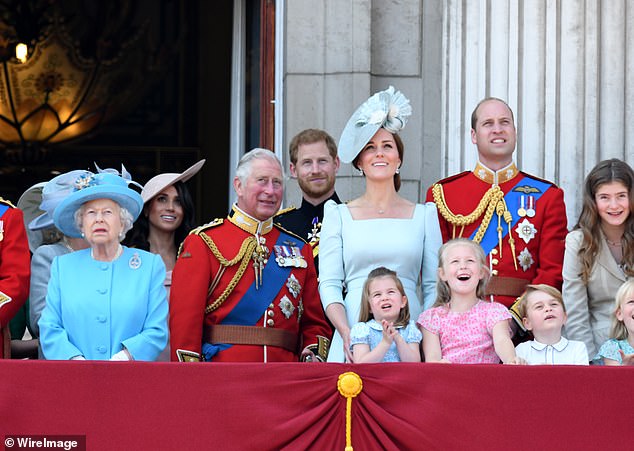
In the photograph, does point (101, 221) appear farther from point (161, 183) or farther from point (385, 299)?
point (385, 299)

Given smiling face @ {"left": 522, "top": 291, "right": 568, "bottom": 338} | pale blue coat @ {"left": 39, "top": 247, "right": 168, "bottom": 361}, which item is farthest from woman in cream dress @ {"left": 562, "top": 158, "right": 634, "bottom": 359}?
pale blue coat @ {"left": 39, "top": 247, "right": 168, "bottom": 361}

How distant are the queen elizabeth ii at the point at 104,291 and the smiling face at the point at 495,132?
153 centimetres

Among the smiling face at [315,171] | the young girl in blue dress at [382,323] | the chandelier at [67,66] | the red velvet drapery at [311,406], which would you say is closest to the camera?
the red velvet drapery at [311,406]

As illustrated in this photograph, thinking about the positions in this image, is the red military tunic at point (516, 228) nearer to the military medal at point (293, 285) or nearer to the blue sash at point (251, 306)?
the military medal at point (293, 285)

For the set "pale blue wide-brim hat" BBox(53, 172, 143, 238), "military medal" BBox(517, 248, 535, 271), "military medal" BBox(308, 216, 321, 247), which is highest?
"pale blue wide-brim hat" BBox(53, 172, 143, 238)

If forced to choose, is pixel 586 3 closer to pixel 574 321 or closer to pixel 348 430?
pixel 574 321

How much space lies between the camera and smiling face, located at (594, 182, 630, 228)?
6.21 metres

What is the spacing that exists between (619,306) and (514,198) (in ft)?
2.82

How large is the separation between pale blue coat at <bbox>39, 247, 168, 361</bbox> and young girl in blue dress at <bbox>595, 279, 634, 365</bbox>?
1.72 m

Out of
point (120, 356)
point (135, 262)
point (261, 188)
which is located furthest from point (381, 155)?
point (120, 356)

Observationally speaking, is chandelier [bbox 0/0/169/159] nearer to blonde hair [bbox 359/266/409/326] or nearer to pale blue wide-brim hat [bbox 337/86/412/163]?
pale blue wide-brim hat [bbox 337/86/412/163]

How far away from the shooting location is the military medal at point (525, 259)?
6.37 metres

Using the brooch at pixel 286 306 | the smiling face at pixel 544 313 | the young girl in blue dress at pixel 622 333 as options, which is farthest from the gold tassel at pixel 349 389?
the young girl in blue dress at pixel 622 333

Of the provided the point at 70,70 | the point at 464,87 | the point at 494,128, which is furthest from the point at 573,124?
the point at 70,70
